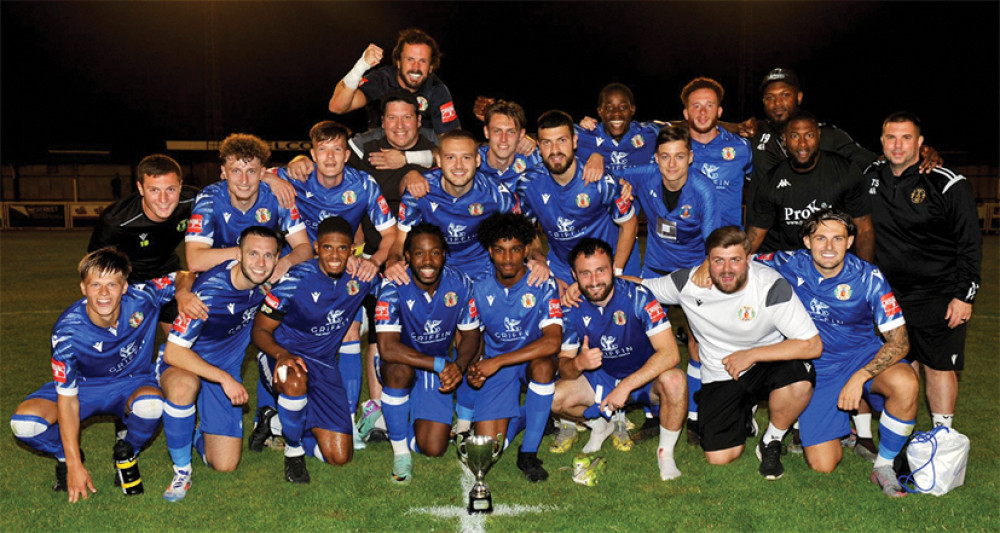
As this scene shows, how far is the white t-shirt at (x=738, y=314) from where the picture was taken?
492cm

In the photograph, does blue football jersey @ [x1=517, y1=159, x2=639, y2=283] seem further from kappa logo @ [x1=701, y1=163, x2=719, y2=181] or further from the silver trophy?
the silver trophy

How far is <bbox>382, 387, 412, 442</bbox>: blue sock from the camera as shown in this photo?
5008 mm

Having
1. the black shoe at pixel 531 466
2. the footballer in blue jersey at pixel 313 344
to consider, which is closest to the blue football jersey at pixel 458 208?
the footballer in blue jersey at pixel 313 344

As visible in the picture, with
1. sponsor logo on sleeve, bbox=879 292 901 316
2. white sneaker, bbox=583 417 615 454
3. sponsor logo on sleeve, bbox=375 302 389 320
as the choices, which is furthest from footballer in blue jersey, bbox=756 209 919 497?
sponsor logo on sleeve, bbox=375 302 389 320

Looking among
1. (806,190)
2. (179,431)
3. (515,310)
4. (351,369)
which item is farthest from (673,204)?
(179,431)

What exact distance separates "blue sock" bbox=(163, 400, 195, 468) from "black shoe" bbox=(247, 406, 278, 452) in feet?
2.47

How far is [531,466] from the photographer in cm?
495

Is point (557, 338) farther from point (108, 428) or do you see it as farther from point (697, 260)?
point (108, 428)

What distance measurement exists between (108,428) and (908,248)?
5.88 meters

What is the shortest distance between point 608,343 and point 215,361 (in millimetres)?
2638

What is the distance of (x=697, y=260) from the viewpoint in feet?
19.9

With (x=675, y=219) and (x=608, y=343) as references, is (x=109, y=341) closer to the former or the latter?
(x=608, y=343)

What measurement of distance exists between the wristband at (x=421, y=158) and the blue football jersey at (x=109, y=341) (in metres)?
1.98

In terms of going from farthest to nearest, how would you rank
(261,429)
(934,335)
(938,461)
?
(261,429) → (934,335) → (938,461)
